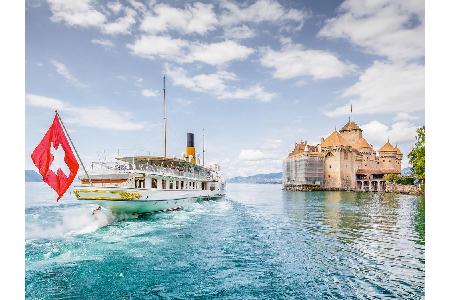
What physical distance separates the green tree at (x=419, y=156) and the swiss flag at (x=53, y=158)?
208 feet

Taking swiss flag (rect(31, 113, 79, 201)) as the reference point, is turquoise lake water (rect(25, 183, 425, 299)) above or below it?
below

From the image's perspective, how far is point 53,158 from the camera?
10.1m

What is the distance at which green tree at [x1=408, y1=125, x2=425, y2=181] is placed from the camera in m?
58.7

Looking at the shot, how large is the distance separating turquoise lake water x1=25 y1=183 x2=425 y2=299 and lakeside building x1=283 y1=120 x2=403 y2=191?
7996 cm

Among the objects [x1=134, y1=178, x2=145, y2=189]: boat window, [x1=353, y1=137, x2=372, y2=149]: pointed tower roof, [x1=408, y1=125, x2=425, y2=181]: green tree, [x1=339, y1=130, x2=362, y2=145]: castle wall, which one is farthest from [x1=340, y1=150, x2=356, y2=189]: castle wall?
[x1=134, y1=178, x2=145, y2=189]: boat window

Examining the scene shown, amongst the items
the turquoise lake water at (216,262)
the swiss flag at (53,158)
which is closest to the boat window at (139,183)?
the turquoise lake water at (216,262)

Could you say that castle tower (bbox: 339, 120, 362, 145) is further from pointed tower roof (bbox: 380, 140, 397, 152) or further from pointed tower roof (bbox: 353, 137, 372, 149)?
pointed tower roof (bbox: 380, 140, 397, 152)

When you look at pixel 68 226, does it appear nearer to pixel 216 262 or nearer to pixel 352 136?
pixel 216 262

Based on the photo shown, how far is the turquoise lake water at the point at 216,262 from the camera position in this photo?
33.3ft

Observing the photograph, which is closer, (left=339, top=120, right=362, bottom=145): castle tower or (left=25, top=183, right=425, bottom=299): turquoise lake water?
(left=25, top=183, right=425, bottom=299): turquoise lake water

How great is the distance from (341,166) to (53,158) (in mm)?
100624
